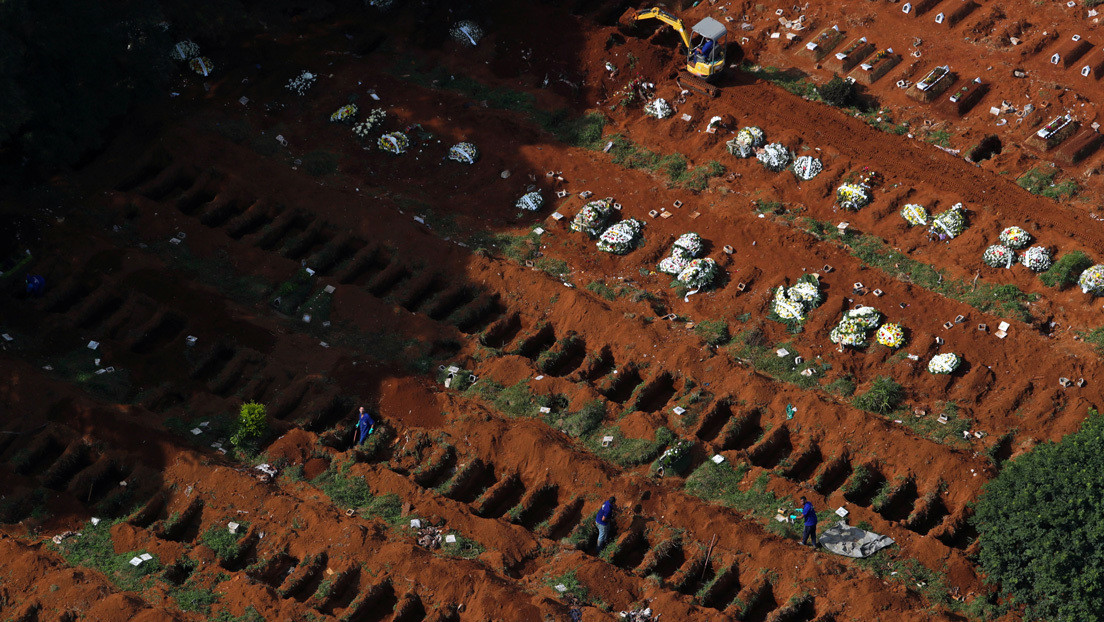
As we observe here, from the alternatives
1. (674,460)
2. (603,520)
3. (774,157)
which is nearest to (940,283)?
(774,157)

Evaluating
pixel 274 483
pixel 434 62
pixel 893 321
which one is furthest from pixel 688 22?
pixel 274 483

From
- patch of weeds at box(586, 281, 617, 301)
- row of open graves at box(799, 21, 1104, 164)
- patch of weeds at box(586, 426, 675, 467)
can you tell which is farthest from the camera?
row of open graves at box(799, 21, 1104, 164)

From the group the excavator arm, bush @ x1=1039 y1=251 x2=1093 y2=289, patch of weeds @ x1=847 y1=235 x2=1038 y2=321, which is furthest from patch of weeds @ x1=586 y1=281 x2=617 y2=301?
bush @ x1=1039 y1=251 x2=1093 y2=289

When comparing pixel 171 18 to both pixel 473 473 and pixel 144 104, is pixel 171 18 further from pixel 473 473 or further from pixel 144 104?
pixel 473 473

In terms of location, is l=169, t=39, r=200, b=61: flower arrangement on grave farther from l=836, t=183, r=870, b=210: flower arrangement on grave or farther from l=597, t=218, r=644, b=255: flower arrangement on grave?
l=836, t=183, r=870, b=210: flower arrangement on grave

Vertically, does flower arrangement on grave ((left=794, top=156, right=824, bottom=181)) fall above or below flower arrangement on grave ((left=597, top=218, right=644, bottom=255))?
above

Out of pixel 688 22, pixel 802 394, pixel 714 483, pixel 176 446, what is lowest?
pixel 176 446

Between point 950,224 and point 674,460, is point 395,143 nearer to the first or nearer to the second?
point 674,460
